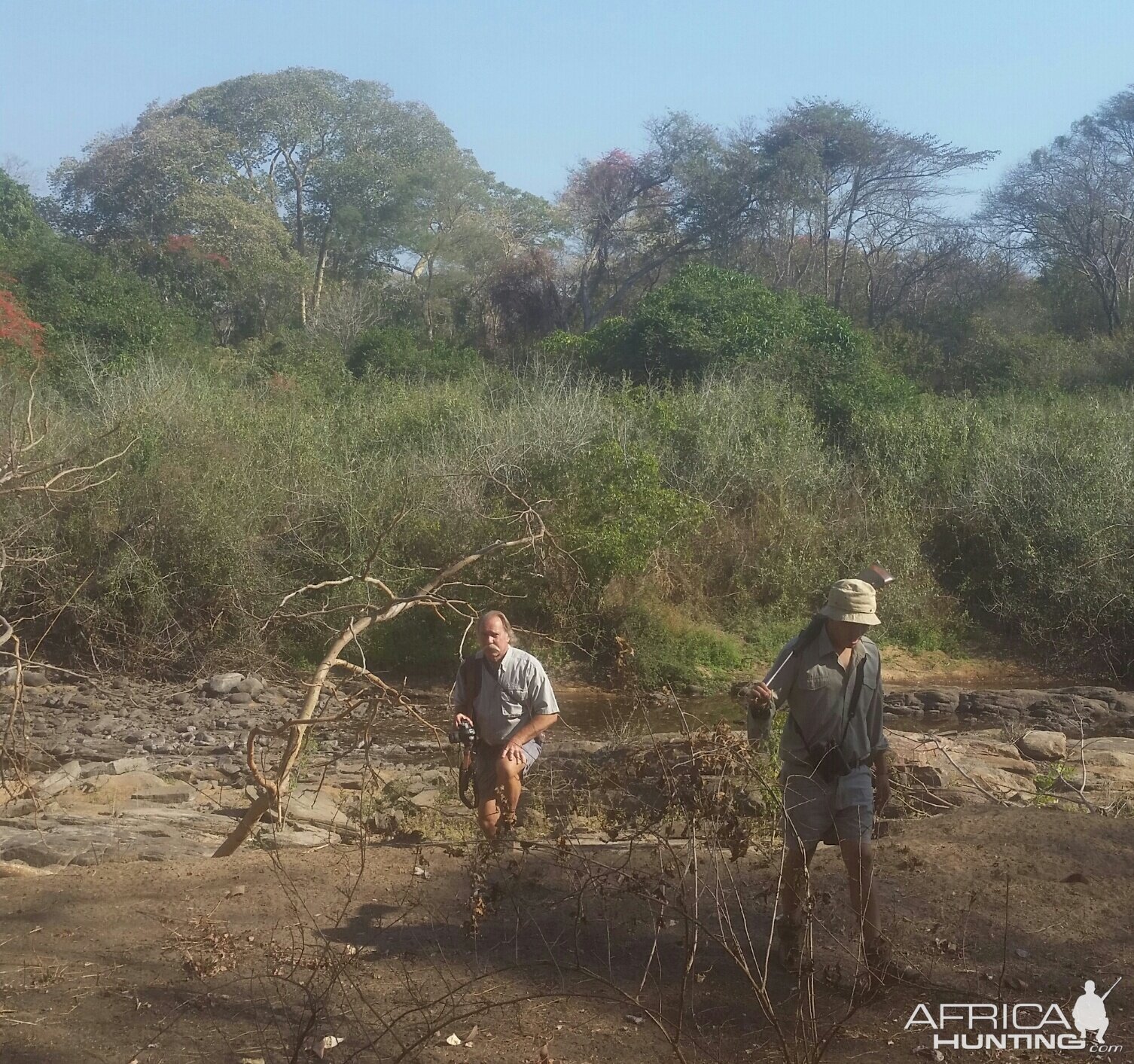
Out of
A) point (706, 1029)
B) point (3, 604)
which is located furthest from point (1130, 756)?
point (3, 604)

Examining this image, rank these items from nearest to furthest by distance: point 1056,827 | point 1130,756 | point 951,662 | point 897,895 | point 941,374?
point 897,895 → point 1056,827 → point 1130,756 → point 951,662 → point 941,374

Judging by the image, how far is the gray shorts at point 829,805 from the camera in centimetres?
406

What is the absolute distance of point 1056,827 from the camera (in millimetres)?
5492

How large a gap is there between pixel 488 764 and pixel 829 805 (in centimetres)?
204

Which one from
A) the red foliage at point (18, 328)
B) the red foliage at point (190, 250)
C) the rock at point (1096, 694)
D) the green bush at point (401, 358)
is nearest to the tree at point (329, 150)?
the red foliage at point (190, 250)

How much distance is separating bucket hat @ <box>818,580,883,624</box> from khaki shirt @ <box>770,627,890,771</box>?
0.48 ft

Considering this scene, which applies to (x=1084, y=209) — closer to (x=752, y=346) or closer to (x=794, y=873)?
(x=752, y=346)

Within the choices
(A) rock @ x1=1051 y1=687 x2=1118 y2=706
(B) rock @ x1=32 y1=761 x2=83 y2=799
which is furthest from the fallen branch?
(A) rock @ x1=1051 y1=687 x2=1118 y2=706

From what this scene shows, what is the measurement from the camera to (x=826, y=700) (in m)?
4.11

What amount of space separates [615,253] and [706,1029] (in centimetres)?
2623

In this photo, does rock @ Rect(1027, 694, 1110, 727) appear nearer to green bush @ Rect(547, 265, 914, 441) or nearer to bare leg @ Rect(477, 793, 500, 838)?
green bush @ Rect(547, 265, 914, 441)

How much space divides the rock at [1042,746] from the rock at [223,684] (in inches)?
333

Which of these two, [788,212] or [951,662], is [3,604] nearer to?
[951,662]

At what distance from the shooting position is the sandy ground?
352cm
